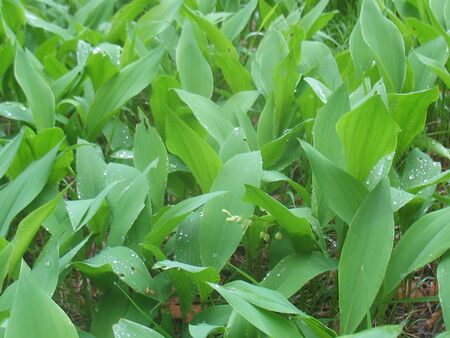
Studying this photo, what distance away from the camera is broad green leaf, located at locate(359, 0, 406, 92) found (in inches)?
71.2

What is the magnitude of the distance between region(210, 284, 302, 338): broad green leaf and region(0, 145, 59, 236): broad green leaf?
0.56 m

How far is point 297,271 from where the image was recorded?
4.70 ft

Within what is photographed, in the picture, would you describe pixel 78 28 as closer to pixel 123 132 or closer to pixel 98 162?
pixel 123 132

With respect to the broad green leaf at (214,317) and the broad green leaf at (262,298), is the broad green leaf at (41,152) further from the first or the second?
the broad green leaf at (262,298)

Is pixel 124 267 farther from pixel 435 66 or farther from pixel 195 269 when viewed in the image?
pixel 435 66

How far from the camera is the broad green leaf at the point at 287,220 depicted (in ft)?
4.57

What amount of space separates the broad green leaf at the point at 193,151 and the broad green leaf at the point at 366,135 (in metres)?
0.27

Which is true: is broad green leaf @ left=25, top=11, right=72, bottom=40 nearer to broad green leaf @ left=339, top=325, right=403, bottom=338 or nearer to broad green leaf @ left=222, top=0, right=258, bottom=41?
broad green leaf @ left=222, top=0, right=258, bottom=41

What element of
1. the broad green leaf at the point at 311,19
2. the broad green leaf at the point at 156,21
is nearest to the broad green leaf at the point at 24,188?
the broad green leaf at the point at 156,21

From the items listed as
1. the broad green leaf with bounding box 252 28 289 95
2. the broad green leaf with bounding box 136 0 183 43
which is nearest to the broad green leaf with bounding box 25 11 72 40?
the broad green leaf with bounding box 136 0 183 43

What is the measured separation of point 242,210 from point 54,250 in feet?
1.16

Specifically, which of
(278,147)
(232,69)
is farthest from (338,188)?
(232,69)

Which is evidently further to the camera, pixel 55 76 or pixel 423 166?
pixel 55 76

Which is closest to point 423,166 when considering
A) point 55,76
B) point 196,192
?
point 196,192
